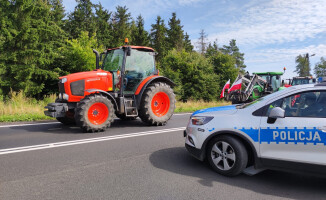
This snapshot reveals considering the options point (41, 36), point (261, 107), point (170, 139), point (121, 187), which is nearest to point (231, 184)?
point (261, 107)

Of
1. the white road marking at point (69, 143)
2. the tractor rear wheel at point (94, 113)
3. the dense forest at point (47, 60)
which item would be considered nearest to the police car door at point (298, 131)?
the white road marking at point (69, 143)

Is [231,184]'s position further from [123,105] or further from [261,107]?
[123,105]

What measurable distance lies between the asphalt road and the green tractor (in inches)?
327

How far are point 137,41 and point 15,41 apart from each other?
2216cm

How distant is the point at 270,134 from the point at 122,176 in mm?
2447

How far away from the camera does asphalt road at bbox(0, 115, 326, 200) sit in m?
3.34

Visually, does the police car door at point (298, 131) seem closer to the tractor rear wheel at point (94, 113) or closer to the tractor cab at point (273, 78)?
the tractor rear wheel at point (94, 113)

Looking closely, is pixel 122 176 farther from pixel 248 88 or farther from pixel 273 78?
pixel 273 78

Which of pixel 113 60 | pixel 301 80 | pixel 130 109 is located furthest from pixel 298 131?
pixel 301 80

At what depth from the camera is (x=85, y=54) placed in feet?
66.0

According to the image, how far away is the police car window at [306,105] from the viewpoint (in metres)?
3.49

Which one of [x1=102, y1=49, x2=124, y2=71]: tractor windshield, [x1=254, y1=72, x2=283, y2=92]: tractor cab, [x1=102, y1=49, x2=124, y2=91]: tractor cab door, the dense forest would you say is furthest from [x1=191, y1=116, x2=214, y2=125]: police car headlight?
the dense forest

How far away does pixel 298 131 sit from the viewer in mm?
3459

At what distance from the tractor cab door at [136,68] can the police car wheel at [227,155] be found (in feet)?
15.5
